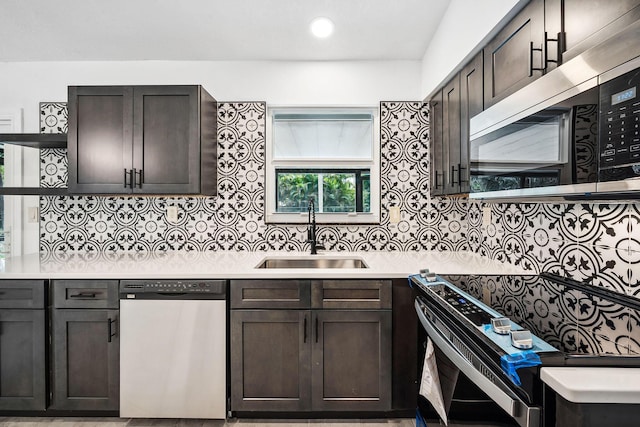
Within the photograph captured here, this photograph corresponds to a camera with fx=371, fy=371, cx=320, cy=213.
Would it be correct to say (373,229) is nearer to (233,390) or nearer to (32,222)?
(233,390)

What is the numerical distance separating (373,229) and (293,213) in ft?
2.06

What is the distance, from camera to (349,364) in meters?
2.05

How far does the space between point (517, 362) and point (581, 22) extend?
1.03m

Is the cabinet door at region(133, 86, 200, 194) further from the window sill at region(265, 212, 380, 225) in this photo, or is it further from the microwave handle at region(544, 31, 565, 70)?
the microwave handle at region(544, 31, 565, 70)

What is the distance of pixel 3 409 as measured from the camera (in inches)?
82.0

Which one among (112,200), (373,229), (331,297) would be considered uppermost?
(112,200)

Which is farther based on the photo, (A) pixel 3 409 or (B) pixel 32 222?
(B) pixel 32 222

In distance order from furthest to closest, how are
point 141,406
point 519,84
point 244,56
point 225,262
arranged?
point 244,56, point 225,262, point 141,406, point 519,84

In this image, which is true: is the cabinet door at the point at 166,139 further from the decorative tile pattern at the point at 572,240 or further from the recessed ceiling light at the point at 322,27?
the decorative tile pattern at the point at 572,240

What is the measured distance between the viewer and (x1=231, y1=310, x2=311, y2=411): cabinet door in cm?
204

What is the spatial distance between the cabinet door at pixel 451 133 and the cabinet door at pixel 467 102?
47 millimetres

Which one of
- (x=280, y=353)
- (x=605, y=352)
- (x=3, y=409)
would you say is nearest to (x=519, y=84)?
(x=605, y=352)

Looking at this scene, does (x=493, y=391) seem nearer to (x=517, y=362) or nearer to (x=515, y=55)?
(x=517, y=362)

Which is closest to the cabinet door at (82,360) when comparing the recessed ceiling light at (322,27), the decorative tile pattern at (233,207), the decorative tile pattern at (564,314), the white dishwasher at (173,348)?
the white dishwasher at (173,348)
